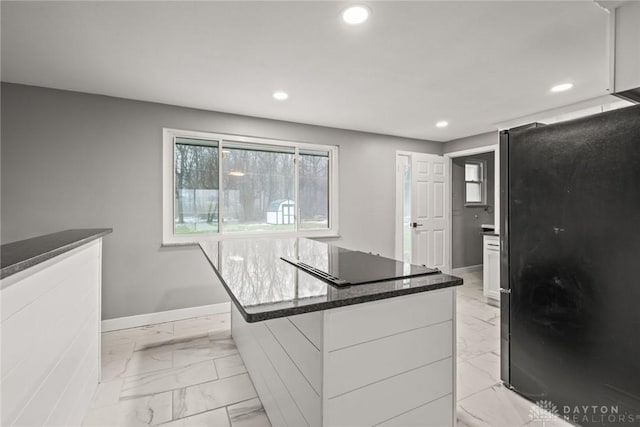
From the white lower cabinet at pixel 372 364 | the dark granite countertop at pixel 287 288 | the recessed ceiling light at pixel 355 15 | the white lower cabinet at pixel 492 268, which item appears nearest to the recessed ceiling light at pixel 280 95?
the recessed ceiling light at pixel 355 15

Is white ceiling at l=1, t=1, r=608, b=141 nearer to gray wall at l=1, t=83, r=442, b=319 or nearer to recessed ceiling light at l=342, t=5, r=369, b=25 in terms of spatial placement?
recessed ceiling light at l=342, t=5, r=369, b=25

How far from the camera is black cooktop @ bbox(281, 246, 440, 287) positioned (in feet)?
4.23

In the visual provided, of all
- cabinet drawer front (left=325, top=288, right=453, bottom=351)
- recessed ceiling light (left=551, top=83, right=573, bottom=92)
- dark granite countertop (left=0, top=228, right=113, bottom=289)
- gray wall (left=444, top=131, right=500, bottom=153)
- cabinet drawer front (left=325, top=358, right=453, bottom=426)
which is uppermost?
recessed ceiling light (left=551, top=83, right=573, bottom=92)

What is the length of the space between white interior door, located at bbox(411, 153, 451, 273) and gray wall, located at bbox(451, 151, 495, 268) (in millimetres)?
456

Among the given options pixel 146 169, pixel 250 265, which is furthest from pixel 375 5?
pixel 146 169

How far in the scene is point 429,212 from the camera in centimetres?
496

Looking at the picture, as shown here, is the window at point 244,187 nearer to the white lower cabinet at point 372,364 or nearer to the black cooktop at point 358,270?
the black cooktop at point 358,270

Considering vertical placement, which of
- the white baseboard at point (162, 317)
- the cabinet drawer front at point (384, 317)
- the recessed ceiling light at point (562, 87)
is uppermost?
the recessed ceiling light at point (562, 87)

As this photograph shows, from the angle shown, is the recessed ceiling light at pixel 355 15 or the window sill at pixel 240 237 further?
the window sill at pixel 240 237

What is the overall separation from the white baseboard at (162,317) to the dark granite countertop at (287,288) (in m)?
1.92

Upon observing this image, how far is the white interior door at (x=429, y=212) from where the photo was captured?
4832 mm

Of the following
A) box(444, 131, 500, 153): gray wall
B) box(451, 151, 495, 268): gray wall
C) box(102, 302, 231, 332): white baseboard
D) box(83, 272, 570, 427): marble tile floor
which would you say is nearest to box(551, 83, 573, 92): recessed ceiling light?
box(444, 131, 500, 153): gray wall

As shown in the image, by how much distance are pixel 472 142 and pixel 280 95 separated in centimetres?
336

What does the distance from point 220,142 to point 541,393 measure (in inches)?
144
